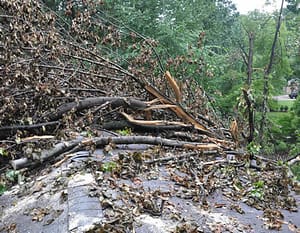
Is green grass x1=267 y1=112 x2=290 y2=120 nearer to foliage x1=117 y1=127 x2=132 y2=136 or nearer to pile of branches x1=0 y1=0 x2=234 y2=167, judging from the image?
pile of branches x1=0 y1=0 x2=234 y2=167

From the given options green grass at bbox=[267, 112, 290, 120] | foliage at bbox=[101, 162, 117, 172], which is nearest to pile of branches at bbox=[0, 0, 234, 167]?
foliage at bbox=[101, 162, 117, 172]

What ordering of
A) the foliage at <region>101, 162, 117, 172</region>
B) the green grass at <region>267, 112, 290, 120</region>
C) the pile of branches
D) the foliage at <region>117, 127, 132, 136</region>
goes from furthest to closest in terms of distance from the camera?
the green grass at <region>267, 112, 290, 120</region>, the foliage at <region>117, 127, 132, 136</region>, the pile of branches, the foliage at <region>101, 162, 117, 172</region>

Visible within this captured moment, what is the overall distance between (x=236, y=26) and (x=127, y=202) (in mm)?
20305

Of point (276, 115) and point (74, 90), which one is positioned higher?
point (74, 90)

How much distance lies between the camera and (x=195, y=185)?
2.70 meters

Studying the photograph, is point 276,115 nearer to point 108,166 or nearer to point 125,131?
point 125,131

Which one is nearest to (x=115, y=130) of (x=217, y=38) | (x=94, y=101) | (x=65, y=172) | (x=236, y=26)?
(x=94, y=101)

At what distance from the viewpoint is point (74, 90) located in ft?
13.4

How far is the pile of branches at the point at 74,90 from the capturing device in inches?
140

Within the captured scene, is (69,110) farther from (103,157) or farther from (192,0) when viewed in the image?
(192,0)

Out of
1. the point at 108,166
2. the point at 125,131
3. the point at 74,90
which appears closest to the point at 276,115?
the point at 125,131

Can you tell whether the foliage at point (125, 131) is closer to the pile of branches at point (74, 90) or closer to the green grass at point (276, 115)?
the pile of branches at point (74, 90)

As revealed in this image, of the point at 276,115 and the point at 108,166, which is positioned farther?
the point at 276,115

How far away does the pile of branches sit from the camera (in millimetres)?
3549
